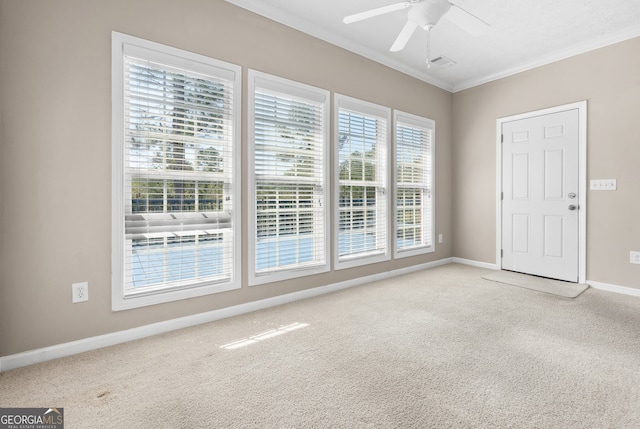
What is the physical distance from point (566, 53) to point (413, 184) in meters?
2.38

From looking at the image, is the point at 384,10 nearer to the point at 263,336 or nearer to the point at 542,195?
the point at 263,336

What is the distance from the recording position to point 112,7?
220cm

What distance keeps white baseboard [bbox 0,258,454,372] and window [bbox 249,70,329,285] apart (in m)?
0.23

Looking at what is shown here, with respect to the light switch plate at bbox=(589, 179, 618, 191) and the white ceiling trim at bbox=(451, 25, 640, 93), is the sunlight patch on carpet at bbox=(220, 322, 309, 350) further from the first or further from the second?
the white ceiling trim at bbox=(451, 25, 640, 93)

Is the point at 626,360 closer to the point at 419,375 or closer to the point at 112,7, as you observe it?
the point at 419,375

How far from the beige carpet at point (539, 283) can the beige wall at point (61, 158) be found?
374 cm

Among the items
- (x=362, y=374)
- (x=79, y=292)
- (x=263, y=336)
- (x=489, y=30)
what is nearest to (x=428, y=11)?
(x=489, y=30)

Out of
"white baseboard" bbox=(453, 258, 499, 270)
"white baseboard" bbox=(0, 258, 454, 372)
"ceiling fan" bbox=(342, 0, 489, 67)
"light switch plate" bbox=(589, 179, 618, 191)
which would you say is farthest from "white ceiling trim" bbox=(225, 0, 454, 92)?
"white baseboard" bbox=(453, 258, 499, 270)

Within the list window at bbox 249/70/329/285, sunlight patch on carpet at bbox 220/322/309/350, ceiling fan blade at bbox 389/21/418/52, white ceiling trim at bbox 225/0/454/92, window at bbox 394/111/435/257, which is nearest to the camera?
sunlight patch on carpet at bbox 220/322/309/350

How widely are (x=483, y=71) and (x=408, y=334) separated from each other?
3.95 metres

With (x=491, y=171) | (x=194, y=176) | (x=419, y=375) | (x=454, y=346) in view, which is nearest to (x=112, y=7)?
(x=194, y=176)

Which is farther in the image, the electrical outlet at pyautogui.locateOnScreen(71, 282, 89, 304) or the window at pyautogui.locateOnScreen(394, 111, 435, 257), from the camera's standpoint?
the window at pyautogui.locateOnScreen(394, 111, 435, 257)

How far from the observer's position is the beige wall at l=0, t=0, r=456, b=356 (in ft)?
6.28

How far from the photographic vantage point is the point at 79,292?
2.12 m
